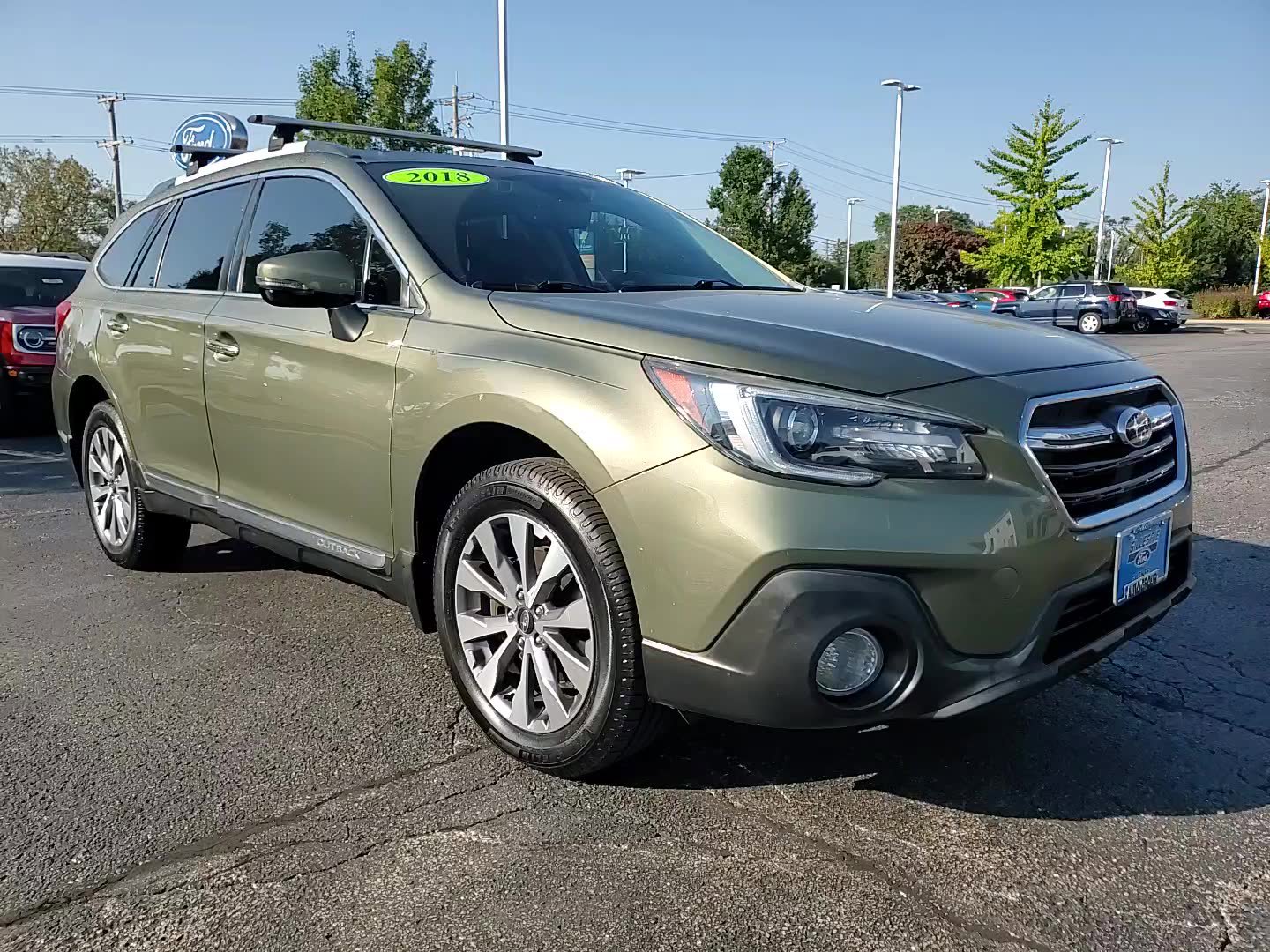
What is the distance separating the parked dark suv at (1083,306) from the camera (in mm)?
33281

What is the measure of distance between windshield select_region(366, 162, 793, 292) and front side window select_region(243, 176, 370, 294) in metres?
0.17

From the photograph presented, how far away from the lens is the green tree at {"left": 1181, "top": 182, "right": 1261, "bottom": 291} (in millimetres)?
62938

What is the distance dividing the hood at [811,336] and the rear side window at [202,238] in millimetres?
1700

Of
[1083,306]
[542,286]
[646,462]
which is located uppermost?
[542,286]

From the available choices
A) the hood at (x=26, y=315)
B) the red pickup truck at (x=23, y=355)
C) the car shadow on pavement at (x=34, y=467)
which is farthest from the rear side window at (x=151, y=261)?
the hood at (x=26, y=315)

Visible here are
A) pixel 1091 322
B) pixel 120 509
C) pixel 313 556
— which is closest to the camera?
pixel 313 556

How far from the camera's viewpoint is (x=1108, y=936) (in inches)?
83.0

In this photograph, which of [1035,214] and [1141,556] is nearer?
[1141,556]

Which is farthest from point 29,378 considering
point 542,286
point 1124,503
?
point 1124,503

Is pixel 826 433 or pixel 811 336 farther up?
pixel 811 336

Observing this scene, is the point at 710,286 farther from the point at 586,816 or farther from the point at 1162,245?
the point at 1162,245

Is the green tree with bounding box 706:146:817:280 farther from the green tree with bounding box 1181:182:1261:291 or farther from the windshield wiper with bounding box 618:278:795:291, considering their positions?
the windshield wiper with bounding box 618:278:795:291

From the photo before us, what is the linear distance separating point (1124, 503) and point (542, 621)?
151 cm

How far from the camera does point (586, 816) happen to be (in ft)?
8.50
